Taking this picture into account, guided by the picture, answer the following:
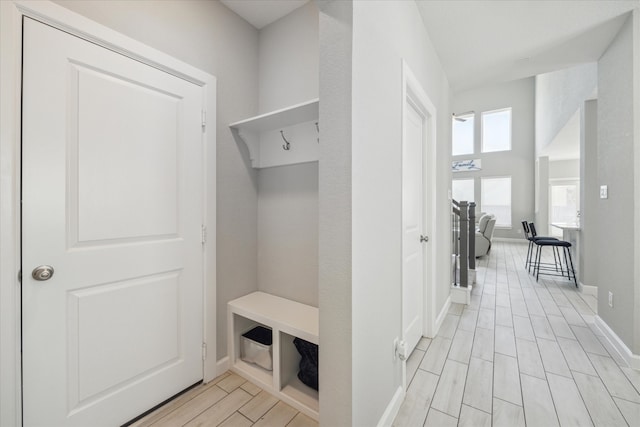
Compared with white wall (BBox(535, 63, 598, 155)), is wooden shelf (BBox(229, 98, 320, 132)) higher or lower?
lower

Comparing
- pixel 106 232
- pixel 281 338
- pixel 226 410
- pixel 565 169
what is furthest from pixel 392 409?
pixel 565 169

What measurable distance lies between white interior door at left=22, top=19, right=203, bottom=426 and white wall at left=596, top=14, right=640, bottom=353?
3.16 m

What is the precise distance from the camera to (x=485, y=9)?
6.50 feet

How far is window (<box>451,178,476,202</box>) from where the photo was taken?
9.16 metres

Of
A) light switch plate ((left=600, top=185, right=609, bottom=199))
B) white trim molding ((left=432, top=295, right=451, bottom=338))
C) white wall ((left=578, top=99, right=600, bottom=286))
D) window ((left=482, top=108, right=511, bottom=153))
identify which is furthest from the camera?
window ((left=482, top=108, right=511, bottom=153))

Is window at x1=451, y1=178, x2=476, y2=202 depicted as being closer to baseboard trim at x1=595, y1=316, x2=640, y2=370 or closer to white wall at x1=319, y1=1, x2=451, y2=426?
baseboard trim at x1=595, y1=316, x2=640, y2=370

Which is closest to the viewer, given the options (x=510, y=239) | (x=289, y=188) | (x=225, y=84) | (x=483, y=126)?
(x=225, y=84)

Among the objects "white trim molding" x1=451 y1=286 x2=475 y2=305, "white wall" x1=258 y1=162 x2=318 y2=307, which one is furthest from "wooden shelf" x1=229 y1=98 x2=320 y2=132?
"white trim molding" x1=451 y1=286 x2=475 y2=305

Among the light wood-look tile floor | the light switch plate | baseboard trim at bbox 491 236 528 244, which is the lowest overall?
the light wood-look tile floor

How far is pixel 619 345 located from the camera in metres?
2.11

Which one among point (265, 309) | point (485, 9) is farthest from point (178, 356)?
point (485, 9)

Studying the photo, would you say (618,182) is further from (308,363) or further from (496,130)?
(496,130)

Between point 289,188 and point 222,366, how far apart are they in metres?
1.37

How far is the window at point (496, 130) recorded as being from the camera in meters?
8.59
